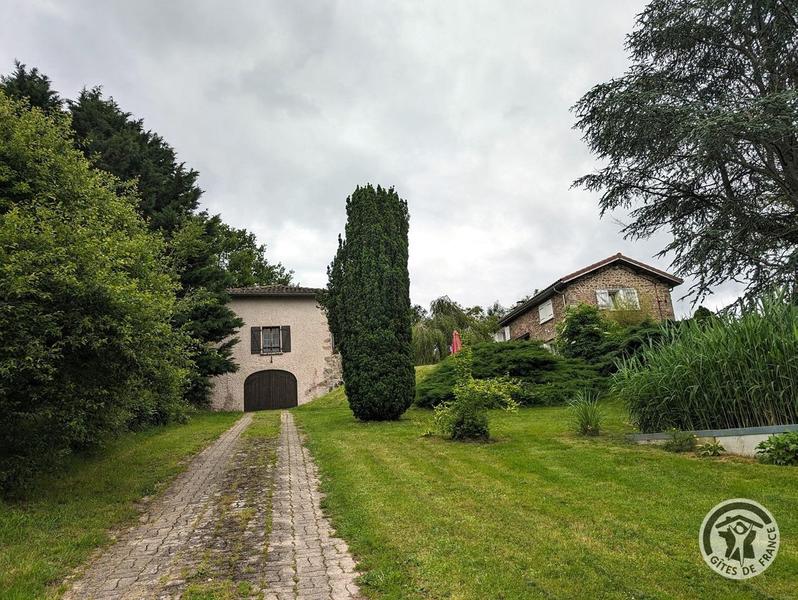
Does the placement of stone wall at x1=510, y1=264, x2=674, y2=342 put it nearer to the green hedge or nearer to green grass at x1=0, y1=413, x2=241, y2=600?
the green hedge

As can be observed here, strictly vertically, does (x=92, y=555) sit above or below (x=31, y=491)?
below

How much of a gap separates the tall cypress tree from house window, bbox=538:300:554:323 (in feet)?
45.1

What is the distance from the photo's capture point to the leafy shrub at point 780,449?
5727 mm

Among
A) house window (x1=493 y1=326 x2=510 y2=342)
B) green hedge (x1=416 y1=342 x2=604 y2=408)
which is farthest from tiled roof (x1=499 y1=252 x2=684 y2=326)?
green hedge (x1=416 y1=342 x2=604 y2=408)

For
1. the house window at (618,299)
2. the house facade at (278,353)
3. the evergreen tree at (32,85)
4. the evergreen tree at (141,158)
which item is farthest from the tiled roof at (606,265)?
the evergreen tree at (32,85)

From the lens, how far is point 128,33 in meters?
9.11

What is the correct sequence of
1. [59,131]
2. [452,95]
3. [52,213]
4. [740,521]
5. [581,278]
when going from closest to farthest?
[740,521], [52,213], [59,131], [452,95], [581,278]

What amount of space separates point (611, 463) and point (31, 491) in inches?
285

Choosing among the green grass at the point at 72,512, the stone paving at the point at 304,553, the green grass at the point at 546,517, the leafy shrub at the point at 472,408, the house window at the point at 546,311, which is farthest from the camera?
the house window at the point at 546,311

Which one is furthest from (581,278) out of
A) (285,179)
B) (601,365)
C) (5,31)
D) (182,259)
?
(5,31)

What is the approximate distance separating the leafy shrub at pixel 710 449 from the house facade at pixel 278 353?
68.7ft

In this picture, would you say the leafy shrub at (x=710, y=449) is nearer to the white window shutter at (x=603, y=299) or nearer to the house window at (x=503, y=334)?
the white window shutter at (x=603, y=299)

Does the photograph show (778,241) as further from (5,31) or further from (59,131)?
(5,31)

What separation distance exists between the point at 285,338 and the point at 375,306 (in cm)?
1352
